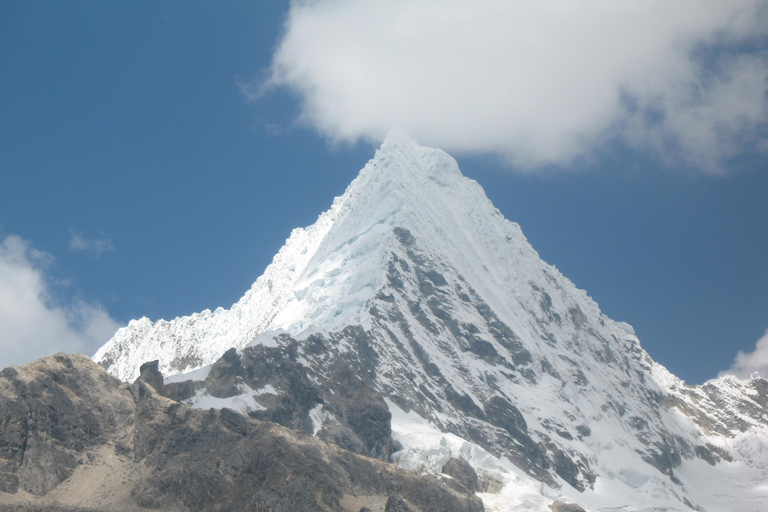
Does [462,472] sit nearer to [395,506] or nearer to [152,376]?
[395,506]

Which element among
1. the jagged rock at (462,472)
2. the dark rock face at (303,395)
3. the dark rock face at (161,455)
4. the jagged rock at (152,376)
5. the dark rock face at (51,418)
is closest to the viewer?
the dark rock face at (51,418)

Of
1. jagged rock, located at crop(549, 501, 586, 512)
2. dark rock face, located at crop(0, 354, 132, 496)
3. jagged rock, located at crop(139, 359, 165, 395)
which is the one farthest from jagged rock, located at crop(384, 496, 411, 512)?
jagged rock, located at crop(139, 359, 165, 395)

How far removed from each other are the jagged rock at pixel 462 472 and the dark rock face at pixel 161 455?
2445 centimetres

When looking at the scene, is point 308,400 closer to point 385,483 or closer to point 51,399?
point 385,483

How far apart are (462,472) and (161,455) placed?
67096mm

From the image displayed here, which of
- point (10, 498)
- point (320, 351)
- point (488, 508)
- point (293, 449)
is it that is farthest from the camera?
point (320, 351)

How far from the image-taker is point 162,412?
129 metres

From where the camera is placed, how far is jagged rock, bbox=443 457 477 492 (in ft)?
535

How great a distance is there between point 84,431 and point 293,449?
30417 mm

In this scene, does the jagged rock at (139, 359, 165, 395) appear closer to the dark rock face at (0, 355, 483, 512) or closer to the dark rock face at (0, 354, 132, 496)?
the dark rock face at (0, 355, 483, 512)

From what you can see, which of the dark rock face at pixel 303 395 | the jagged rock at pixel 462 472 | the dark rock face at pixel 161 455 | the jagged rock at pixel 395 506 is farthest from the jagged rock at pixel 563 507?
the jagged rock at pixel 395 506

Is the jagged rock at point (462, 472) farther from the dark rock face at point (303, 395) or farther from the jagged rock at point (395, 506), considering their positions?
the jagged rock at point (395, 506)

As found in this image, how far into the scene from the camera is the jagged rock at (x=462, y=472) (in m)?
163

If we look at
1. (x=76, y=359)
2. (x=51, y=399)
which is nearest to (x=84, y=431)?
(x=51, y=399)
